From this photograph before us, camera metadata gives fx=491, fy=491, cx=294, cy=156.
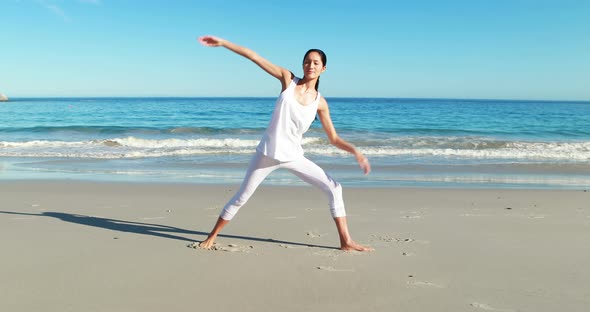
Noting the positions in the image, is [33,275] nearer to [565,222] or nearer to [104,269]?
[104,269]

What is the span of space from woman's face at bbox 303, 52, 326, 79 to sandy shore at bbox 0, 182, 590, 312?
161cm

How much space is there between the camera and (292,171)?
4496 millimetres

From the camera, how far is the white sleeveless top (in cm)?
411

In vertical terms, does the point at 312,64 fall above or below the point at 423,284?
above

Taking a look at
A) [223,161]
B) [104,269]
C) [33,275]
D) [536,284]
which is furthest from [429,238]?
[223,161]

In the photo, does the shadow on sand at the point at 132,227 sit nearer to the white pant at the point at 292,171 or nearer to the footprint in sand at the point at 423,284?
the white pant at the point at 292,171

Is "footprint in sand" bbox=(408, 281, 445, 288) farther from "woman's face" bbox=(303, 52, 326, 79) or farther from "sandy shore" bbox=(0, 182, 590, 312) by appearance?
"woman's face" bbox=(303, 52, 326, 79)

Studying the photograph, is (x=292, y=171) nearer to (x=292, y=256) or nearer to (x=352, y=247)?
(x=292, y=256)

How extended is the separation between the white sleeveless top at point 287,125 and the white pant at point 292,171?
97mm

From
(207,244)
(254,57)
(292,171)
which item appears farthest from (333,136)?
(207,244)

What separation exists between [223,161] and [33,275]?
9.55 meters

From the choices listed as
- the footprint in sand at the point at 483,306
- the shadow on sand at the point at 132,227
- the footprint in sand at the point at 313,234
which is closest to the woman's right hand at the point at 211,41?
the shadow on sand at the point at 132,227

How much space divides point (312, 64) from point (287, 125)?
1.81 ft

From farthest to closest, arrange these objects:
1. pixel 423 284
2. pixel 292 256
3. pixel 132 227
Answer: pixel 132 227
pixel 292 256
pixel 423 284
